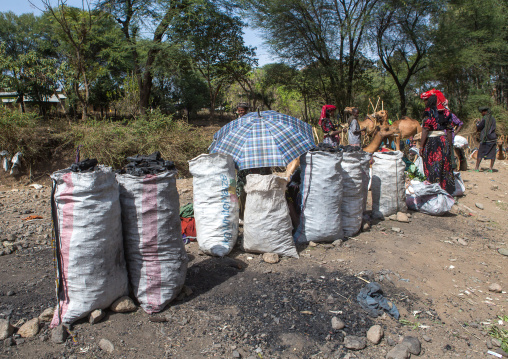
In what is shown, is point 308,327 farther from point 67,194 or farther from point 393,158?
point 393,158

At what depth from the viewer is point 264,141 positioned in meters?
3.87

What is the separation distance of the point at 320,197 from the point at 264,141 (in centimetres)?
83

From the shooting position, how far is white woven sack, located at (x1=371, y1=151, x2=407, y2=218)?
4.77 m

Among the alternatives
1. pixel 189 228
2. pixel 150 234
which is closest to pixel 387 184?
pixel 189 228

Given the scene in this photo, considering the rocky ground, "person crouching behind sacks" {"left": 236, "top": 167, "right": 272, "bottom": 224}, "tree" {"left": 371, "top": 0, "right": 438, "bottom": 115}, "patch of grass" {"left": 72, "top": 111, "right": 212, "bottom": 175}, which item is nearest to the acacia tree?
"tree" {"left": 371, "top": 0, "right": 438, "bottom": 115}

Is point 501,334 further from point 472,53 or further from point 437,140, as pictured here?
point 472,53

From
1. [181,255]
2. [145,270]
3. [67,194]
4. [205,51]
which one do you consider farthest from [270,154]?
[205,51]

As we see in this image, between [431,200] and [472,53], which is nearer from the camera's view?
[431,200]

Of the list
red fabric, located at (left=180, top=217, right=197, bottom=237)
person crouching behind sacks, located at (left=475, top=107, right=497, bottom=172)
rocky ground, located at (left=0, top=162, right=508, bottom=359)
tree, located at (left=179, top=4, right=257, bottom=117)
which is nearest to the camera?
rocky ground, located at (left=0, top=162, right=508, bottom=359)

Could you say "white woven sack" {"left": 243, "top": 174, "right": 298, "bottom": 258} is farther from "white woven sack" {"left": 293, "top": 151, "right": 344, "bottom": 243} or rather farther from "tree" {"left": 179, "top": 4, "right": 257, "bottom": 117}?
"tree" {"left": 179, "top": 4, "right": 257, "bottom": 117}

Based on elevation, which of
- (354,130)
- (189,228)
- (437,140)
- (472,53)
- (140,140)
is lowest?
(189,228)

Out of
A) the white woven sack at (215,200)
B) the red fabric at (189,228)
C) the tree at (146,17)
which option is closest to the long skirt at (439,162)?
the white woven sack at (215,200)

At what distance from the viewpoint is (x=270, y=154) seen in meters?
3.79

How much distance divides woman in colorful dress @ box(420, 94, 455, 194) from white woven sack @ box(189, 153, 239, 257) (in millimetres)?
3658
